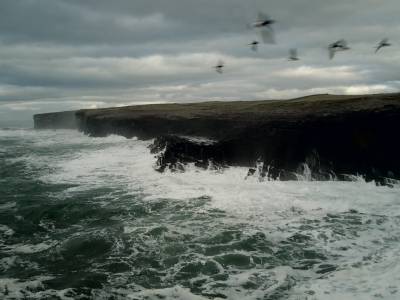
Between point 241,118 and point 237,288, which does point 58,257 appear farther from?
point 241,118

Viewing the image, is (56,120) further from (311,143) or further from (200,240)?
(200,240)

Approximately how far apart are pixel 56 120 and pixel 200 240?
316 feet

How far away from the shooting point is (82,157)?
103 ft

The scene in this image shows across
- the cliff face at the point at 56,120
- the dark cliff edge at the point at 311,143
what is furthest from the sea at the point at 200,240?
the cliff face at the point at 56,120

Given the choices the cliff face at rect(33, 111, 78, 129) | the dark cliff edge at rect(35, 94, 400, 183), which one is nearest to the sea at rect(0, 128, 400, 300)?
the dark cliff edge at rect(35, 94, 400, 183)

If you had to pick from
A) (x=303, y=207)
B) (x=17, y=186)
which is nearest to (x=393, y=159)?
(x=303, y=207)

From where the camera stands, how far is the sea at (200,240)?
873cm

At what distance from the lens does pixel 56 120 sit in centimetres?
9988

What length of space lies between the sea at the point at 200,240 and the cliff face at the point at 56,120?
7920cm

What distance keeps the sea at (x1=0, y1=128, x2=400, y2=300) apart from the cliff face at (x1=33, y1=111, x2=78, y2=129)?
79.2 metres

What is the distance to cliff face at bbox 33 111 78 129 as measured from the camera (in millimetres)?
96125

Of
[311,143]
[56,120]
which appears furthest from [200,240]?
[56,120]

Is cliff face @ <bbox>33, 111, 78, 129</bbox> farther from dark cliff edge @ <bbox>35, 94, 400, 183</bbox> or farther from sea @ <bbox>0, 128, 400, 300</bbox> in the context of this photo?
sea @ <bbox>0, 128, 400, 300</bbox>

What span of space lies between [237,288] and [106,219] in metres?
6.82
